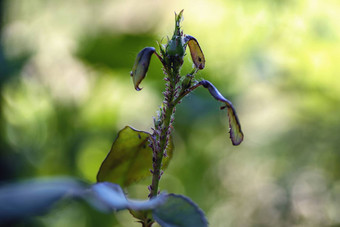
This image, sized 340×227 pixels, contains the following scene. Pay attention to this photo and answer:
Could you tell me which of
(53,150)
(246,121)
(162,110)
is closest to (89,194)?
(162,110)

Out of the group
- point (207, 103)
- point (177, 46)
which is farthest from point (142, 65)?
point (207, 103)

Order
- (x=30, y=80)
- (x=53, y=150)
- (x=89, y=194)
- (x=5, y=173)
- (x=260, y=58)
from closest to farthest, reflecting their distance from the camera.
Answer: (x=89, y=194), (x=5, y=173), (x=53, y=150), (x=30, y=80), (x=260, y=58)

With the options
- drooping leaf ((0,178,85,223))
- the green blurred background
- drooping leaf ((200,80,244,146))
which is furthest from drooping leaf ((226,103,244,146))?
the green blurred background

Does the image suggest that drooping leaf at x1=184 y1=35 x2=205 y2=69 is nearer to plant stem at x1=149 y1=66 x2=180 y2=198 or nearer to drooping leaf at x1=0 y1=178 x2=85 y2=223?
plant stem at x1=149 y1=66 x2=180 y2=198

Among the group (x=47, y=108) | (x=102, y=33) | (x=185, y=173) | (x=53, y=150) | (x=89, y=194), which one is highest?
(x=102, y=33)

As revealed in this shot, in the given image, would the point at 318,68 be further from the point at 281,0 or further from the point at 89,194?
the point at 89,194

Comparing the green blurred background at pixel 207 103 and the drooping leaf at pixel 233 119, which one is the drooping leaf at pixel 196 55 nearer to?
the drooping leaf at pixel 233 119

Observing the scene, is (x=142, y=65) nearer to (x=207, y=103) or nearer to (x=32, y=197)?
(x=32, y=197)
